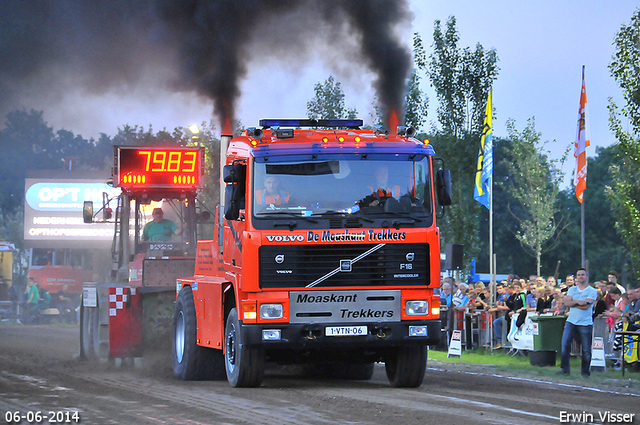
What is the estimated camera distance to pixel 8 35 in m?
17.0

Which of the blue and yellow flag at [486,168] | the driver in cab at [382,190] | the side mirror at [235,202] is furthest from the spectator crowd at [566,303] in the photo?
the side mirror at [235,202]

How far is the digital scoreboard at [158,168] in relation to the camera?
1847 cm

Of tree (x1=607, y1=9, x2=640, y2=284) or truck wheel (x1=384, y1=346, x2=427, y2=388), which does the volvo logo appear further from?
tree (x1=607, y1=9, x2=640, y2=284)

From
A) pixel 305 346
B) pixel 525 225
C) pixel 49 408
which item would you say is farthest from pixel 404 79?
pixel 525 225

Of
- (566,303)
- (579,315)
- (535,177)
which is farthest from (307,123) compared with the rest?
Answer: (535,177)

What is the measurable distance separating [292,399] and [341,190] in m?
2.70

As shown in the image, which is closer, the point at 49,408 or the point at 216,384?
the point at 49,408

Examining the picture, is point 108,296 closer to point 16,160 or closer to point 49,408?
point 49,408

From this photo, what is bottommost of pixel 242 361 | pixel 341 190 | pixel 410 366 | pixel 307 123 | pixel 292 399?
pixel 292 399

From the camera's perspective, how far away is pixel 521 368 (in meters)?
16.9

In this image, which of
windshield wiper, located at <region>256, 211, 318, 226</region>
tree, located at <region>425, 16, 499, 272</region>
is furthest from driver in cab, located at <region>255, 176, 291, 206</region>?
tree, located at <region>425, 16, 499, 272</region>

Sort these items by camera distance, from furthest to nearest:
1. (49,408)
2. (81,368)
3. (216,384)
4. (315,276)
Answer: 1. (81,368)
2. (216,384)
3. (315,276)
4. (49,408)

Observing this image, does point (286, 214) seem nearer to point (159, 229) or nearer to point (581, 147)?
point (159, 229)

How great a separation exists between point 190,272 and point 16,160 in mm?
55664
